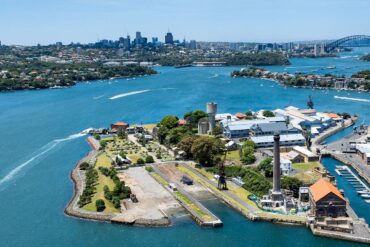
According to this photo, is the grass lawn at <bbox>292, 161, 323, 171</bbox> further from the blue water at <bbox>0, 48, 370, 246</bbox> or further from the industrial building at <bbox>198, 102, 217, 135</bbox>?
the industrial building at <bbox>198, 102, 217, 135</bbox>

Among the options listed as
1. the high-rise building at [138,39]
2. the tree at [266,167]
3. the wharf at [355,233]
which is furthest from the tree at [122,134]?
the high-rise building at [138,39]

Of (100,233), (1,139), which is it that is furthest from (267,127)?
(1,139)

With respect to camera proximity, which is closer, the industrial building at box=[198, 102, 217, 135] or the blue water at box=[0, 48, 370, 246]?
the blue water at box=[0, 48, 370, 246]

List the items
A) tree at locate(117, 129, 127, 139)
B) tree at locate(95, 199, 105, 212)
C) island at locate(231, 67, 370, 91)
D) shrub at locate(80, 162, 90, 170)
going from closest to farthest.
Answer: tree at locate(95, 199, 105, 212), shrub at locate(80, 162, 90, 170), tree at locate(117, 129, 127, 139), island at locate(231, 67, 370, 91)

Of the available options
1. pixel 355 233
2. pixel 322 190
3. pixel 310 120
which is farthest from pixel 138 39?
pixel 355 233

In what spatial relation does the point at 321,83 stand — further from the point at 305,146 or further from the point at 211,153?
the point at 211,153

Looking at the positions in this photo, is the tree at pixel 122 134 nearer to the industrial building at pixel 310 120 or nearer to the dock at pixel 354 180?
the industrial building at pixel 310 120

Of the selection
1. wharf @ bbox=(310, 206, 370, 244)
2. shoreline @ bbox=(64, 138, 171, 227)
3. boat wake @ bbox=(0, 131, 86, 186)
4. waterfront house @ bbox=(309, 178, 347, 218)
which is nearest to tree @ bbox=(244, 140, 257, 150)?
waterfront house @ bbox=(309, 178, 347, 218)
